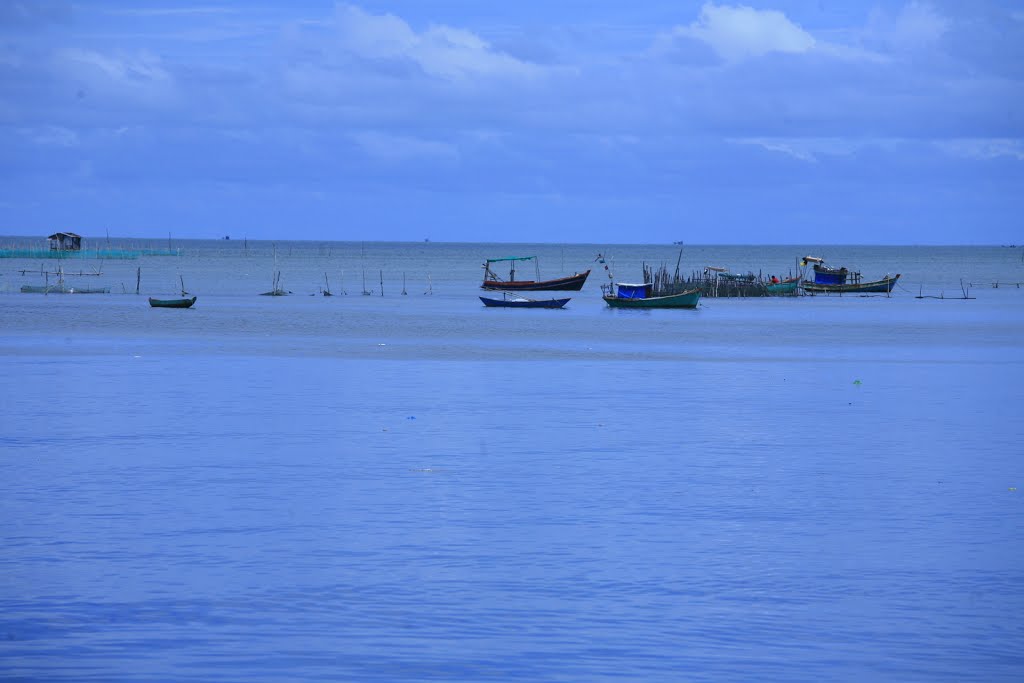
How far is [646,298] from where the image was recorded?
78.5 meters

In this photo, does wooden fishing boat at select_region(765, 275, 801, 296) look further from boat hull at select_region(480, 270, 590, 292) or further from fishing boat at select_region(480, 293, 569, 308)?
fishing boat at select_region(480, 293, 569, 308)

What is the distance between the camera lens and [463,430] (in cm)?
2505

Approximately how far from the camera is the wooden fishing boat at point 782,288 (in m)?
95.8

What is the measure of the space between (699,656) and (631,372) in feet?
87.9

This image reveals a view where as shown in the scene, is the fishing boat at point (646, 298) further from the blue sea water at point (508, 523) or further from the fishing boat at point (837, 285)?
the blue sea water at point (508, 523)

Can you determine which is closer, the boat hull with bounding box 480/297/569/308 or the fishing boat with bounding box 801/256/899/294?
the boat hull with bounding box 480/297/569/308

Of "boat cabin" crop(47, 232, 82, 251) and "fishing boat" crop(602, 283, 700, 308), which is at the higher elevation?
"boat cabin" crop(47, 232, 82, 251)

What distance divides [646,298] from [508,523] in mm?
62468

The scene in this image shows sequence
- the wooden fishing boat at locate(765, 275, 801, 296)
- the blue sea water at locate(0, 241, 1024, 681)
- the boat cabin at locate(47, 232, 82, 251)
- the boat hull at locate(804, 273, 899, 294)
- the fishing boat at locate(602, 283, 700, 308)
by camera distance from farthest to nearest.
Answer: the boat cabin at locate(47, 232, 82, 251) → the boat hull at locate(804, 273, 899, 294) → the wooden fishing boat at locate(765, 275, 801, 296) → the fishing boat at locate(602, 283, 700, 308) → the blue sea water at locate(0, 241, 1024, 681)

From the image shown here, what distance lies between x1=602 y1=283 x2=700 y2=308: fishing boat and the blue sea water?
38120 mm

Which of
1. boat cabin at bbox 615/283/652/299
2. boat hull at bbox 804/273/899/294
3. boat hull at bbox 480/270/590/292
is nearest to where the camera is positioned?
boat cabin at bbox 615/283/652/299

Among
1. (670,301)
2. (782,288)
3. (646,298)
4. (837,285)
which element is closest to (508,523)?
(670,301)

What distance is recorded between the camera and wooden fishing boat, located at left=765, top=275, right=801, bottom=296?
9575 centimetres

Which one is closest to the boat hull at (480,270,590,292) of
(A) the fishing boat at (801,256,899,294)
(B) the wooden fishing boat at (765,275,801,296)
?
(B) the wooden fishing boat at (765,275,801,296)
